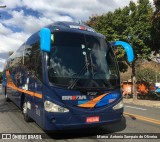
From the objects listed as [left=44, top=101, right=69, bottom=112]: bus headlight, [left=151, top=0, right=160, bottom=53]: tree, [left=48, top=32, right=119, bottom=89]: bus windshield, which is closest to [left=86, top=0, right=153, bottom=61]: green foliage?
[left=151, top=0, right=160, bottom=53]: tree

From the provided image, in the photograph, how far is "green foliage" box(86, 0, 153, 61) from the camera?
24.0 m

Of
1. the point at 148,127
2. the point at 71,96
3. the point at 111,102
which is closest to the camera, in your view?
the point at 71,96

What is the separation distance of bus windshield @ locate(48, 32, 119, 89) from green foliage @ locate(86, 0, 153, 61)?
1541cm

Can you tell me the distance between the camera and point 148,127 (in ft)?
33.9

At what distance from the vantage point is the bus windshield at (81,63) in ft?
26.3

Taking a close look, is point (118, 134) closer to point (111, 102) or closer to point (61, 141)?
point (111, 102)

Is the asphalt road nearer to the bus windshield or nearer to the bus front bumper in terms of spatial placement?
the bus front bumper

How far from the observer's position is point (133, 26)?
24.6 metres

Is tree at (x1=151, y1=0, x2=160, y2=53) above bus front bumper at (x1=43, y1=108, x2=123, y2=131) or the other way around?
above

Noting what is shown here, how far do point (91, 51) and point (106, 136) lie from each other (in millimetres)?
2422

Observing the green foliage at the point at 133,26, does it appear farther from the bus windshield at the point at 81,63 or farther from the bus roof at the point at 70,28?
the bus windshield at the point at 81,63

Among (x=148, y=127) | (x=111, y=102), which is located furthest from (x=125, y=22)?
(x=111, y=102)

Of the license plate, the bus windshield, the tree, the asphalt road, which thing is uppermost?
the tree

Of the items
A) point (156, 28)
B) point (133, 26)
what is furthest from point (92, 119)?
point (133, 26)
